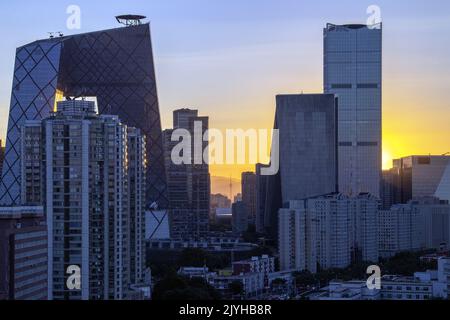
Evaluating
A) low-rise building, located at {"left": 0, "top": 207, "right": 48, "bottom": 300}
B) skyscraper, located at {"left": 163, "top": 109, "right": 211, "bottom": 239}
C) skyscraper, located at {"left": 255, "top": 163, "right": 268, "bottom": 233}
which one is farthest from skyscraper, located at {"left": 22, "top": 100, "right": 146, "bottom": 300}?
skyscraper, located at {"left": 255, "top": 163, "right": 268, "bottom": 233}

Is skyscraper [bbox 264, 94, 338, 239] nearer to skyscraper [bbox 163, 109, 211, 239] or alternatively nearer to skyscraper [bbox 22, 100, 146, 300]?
skyscraper [bbox 163, 109, 211, 239]

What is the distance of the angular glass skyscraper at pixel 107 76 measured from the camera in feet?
59.9

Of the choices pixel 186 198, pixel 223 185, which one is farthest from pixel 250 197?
pixel 223 185

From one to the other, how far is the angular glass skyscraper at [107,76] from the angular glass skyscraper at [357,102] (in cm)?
468

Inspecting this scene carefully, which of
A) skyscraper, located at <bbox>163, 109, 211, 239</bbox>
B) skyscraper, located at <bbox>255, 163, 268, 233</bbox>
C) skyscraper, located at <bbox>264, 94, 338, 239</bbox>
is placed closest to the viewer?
skyscraper, located at <bbox>163, 109, 211, 239</bbox>

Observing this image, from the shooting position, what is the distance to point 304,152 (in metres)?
20.3

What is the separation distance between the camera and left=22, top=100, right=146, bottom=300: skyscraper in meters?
7.59

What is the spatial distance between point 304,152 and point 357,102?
3.87 meters

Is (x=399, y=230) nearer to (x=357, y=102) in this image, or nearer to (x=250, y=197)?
(x=250, y=197)

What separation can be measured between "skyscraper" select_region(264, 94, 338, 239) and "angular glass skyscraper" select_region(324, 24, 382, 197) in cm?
194

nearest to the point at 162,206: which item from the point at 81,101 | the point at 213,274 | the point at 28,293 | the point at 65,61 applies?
the point at 65,61
